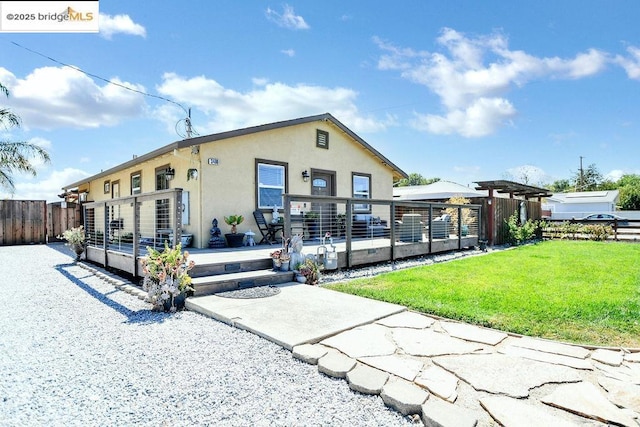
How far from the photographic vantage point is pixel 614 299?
4258 millimetres

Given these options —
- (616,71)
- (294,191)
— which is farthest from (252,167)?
(616,71)

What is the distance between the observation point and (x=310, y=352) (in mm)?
2754

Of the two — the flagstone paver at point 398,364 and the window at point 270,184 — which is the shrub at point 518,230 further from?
the flagstone paver at point 398,364

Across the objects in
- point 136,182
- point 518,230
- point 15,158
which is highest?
point 15,158

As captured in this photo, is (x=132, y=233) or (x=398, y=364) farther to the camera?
(x=132, y=233)

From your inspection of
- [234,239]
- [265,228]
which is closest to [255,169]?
[265,228]

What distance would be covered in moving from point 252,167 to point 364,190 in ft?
15.2

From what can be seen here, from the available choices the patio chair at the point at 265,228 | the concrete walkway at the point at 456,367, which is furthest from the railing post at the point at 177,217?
the patio chair at the point at 265,228

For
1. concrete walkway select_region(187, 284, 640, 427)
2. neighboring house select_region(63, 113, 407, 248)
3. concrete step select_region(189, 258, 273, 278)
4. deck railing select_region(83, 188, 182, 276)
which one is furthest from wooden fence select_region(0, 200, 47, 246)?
concrete walkway select_region(187, 284, 640, 427)

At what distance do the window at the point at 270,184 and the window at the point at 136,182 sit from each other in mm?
4539

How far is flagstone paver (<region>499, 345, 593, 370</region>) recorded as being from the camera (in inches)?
98.7

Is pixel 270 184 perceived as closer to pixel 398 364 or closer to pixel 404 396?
pixel 398 364

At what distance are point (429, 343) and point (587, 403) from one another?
1140 mm

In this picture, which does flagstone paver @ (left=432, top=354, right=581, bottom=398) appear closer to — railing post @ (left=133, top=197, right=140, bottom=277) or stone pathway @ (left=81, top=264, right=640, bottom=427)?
stone pathway @ (left=81, top=264, right=640, bottom=427)
